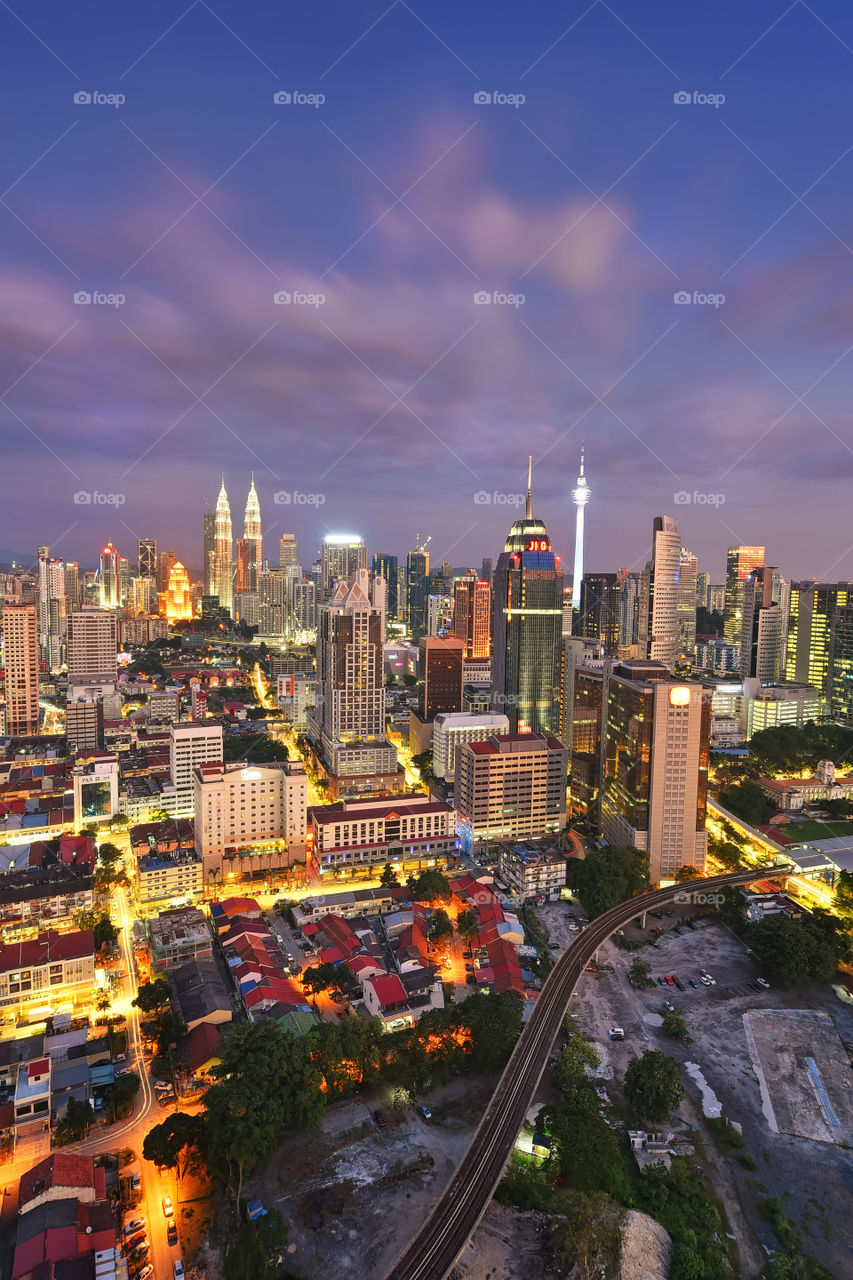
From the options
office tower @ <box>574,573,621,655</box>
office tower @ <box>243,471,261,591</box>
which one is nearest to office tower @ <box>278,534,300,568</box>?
office tower @ <box>243,471,261,591</box>

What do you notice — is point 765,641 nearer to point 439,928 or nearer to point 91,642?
point 439,928

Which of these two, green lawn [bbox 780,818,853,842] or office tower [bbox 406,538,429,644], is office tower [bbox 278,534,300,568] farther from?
green lawn [bbox 780,818,853,842]

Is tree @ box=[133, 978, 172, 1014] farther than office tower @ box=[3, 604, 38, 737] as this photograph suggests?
No

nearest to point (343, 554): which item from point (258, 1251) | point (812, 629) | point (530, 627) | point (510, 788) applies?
point (530, 627)

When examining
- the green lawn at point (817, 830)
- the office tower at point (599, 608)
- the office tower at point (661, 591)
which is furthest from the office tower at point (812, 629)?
the green lawn at point (817, 830)

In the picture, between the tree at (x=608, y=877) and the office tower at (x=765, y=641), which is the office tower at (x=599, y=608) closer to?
the office tower at (x=765, y=641)

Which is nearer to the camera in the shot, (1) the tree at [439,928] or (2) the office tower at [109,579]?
(1) the tree at [439,928]
